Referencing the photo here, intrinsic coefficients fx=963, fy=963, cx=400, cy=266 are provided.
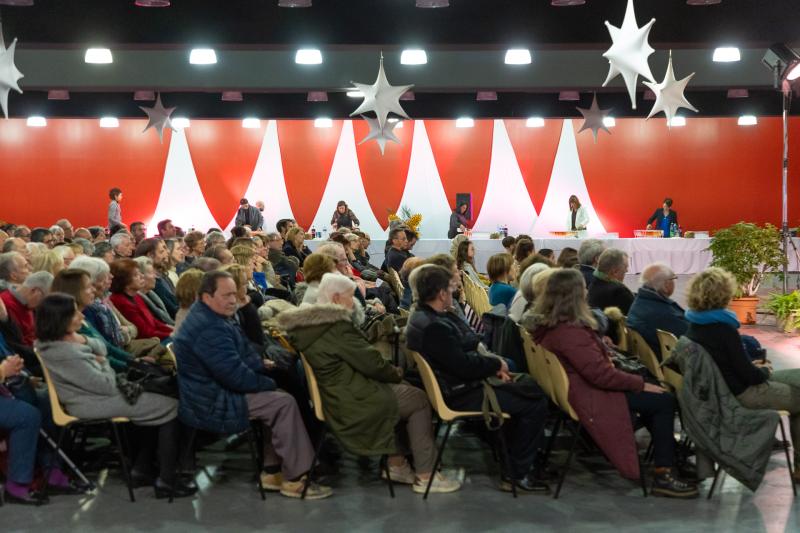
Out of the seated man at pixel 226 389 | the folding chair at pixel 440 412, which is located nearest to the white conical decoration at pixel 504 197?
the folding chair at pixel 440 412

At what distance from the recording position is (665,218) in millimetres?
18359

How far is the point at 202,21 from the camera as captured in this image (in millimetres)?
8094

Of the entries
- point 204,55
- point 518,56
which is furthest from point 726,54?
point 204,55

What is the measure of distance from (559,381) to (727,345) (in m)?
0.79

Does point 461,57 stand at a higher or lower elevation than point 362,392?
higher

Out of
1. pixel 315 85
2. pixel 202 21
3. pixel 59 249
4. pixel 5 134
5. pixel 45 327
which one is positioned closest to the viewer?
pixel 45 327

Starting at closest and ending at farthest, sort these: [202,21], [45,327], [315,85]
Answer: [45,327] → [202,21] → [315,85]

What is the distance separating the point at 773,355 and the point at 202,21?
5773 mm

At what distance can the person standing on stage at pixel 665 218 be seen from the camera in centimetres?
1822

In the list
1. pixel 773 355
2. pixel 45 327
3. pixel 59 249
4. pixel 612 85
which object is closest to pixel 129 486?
pixel 45 327

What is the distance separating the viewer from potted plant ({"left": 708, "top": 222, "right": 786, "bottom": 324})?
34.8 feet

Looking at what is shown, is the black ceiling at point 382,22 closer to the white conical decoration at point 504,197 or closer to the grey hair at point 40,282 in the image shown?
the grey hair at point 40,282

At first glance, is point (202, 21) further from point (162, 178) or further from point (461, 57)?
point (162, 178)

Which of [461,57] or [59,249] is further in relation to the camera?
[461,57]
